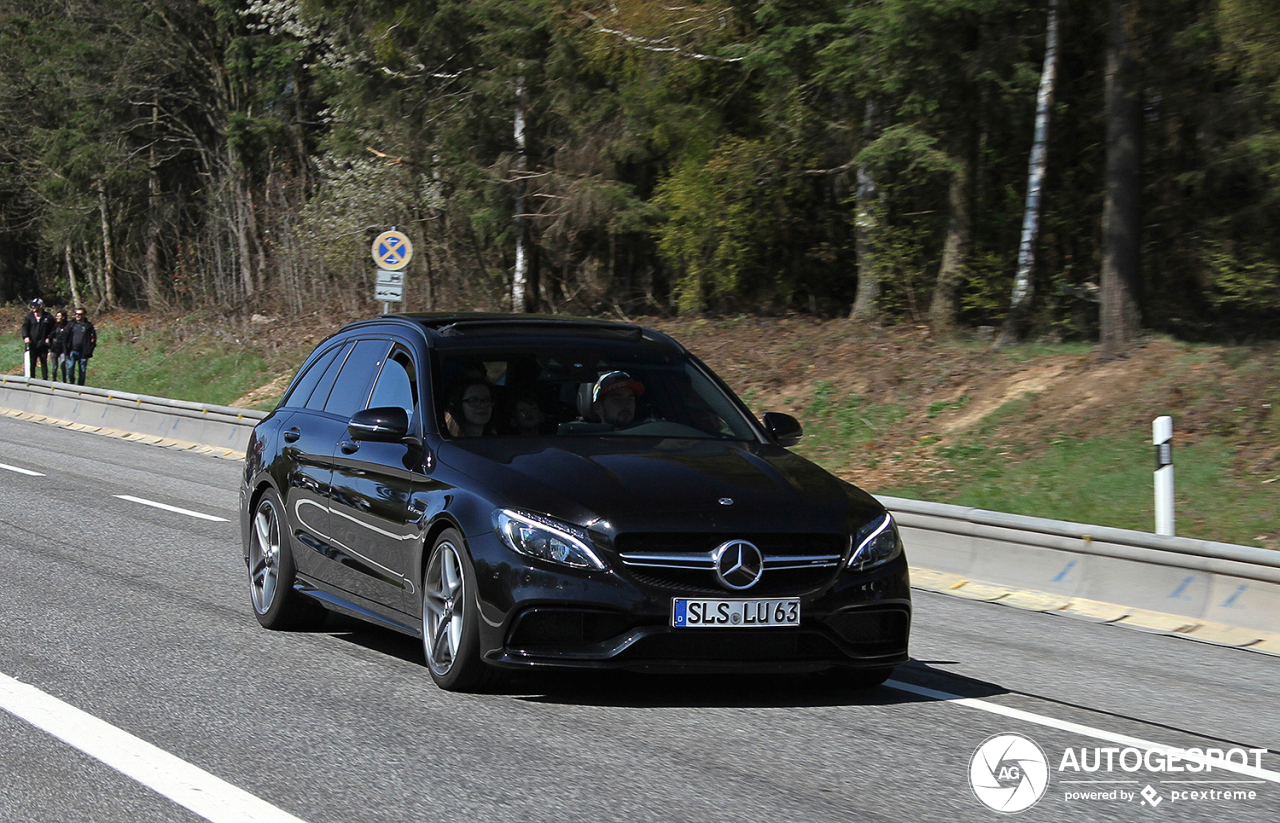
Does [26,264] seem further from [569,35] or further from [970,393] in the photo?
[970,393]

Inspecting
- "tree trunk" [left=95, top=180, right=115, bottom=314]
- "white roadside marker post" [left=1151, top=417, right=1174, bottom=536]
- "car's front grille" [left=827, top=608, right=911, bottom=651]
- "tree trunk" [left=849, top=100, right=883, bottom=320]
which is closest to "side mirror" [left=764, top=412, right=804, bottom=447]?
"car's front grille" [left=827, top=608, right=911, bottom=651]

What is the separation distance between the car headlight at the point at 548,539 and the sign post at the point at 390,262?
1451cm

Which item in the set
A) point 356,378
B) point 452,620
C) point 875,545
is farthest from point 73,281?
point 875,545

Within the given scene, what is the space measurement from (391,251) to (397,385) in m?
13.8

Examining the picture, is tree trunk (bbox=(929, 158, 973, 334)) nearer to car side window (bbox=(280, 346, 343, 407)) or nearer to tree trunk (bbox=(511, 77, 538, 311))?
tree trunk (bbox=(511, 77, 538, 311))

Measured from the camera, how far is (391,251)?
20.8 m

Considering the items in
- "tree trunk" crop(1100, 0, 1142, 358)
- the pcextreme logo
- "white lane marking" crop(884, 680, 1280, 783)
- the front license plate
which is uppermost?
"tree trunk" crop(1100, 0, 1142, 358)

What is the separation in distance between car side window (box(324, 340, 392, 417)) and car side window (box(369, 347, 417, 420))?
0.41ft

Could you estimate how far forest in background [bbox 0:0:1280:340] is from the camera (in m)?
20.5

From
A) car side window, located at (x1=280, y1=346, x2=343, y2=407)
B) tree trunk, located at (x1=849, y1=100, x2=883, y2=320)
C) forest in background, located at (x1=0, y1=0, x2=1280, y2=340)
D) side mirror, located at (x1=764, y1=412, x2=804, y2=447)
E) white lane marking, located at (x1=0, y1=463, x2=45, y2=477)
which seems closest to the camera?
side mirror, located at (x1=764, y1=412, x2=804, y2=447)

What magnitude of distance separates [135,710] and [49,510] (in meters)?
8.58

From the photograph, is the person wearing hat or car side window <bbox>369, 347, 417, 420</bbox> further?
car side window <bbox>369, 347, 417, 420</bbox>

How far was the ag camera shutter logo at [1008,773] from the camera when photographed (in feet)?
16.2

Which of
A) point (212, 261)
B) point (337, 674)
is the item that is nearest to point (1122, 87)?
point (337, 674)
